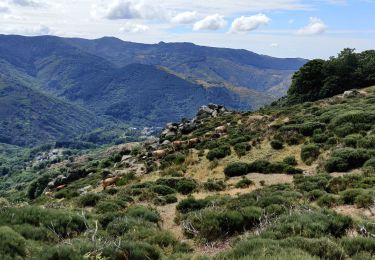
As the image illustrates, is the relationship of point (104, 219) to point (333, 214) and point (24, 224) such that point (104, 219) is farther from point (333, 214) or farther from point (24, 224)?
point (333, 214)

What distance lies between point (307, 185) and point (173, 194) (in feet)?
25.9

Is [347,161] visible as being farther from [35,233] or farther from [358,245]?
[35,233]

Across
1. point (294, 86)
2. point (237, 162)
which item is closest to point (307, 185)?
point (237, 162)

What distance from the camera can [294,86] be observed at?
229 feet

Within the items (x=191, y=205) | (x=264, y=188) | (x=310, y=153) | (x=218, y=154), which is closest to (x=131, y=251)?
(x=191, y=205)

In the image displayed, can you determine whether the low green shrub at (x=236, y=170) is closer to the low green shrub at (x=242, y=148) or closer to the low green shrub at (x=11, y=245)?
the low green shrub at (x=242, y=148)

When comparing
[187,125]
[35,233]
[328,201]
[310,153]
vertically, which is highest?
[328,201]

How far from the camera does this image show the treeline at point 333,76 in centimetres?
6166

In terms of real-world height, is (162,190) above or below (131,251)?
below

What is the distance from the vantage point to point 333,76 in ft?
204

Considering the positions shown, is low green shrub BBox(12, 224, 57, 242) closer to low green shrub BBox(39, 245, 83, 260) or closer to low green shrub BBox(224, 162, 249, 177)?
low green shrub BBox(39, 245, 83, 260)

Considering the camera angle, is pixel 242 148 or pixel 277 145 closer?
pixel 277 145

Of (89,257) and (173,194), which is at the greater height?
(89,257)

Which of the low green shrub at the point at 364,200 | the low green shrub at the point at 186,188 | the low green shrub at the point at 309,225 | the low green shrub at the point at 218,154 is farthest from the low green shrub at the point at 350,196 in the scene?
the low green shrub at the point at 218,154
